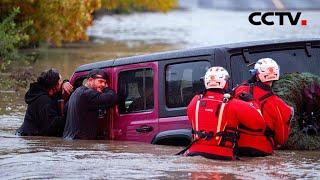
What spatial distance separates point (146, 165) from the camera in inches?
366

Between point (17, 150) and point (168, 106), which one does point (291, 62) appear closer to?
point (168, 106)

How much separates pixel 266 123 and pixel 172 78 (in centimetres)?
176

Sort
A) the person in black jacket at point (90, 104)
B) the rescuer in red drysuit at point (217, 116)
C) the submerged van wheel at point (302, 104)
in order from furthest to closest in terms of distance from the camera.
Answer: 1. the person in black jacket at point (90, 104)
2. the submerged van wheel at point (302, 104)
3. the rescuer in red drysuit at point (217, 116)

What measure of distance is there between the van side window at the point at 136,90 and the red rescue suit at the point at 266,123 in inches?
68.3

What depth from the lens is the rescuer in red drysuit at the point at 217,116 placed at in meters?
8.99

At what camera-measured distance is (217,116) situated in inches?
354

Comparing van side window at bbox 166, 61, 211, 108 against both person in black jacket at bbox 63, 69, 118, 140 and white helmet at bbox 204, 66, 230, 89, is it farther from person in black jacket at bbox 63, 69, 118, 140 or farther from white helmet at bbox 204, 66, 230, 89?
white helmet at bbox 204, 66, 230, 89

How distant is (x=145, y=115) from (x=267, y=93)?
6.58 ft

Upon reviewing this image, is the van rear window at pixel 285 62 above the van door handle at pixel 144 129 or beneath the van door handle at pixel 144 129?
above

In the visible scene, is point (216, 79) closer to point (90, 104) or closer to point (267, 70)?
point (267, 70)

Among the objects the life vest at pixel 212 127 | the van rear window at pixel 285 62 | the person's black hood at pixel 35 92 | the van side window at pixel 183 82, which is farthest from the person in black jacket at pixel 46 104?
the life vest at pixel 212 127

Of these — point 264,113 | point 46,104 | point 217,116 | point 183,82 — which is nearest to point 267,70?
point 264,113

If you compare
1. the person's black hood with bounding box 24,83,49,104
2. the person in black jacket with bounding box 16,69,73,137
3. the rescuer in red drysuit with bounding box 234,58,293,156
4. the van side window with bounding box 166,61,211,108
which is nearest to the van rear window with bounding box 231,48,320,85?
the van side window with bounding box 166,61,211,108

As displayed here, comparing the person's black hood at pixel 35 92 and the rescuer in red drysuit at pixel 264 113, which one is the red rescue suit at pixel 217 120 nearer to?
the rescuer in red drysuit at pixel 264 113
